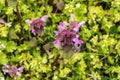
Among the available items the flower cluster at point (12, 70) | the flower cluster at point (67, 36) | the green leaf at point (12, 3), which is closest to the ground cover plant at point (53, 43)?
the flower cluster at point (12, 70)

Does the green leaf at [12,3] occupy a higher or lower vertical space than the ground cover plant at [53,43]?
higher

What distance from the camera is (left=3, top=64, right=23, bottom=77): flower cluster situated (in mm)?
2033

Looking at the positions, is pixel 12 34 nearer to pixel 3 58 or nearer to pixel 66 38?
pixel 3 58

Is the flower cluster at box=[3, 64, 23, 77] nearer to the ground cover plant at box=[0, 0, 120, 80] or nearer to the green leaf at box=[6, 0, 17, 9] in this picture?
the ground cover plant at box=[0, 0, 120, 80]

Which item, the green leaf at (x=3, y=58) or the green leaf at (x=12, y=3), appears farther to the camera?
the green leaf at (x=3, y=58)

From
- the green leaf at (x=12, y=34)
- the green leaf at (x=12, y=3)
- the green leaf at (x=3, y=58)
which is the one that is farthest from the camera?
the green leaf at (x=12, y=34)

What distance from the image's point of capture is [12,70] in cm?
203

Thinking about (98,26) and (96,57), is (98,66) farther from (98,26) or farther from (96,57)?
(98,26)

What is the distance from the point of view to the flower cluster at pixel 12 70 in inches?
80.0

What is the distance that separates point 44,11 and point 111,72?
0.69 metres

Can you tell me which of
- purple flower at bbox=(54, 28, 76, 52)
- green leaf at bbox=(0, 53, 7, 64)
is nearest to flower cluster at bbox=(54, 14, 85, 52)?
purple flower at bbox=(54, 28, 76, 52)

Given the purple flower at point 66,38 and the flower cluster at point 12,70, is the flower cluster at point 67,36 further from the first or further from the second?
the flower cluster at point 12,70

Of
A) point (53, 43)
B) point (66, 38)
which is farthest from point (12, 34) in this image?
point (66, 38)

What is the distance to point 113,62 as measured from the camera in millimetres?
2330
